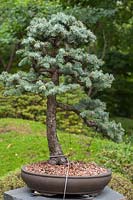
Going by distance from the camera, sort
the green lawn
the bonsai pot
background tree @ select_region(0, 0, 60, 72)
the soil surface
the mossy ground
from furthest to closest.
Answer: background tree @ select_region(0, 0, 60, 72), the green lawn, the mossy ground, the soil surface, the bonsai pot

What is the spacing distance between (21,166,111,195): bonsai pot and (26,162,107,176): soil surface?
0.06 metres

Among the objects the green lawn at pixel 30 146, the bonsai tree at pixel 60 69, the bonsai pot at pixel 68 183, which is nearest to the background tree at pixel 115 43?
the green lawn at pixel 30 146

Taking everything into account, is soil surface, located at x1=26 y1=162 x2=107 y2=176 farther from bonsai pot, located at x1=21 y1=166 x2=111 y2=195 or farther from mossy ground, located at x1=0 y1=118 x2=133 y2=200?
mossy ground, located at x1=0 y1=118 x2=133 y2=200

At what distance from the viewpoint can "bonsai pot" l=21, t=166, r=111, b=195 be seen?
2920 mm

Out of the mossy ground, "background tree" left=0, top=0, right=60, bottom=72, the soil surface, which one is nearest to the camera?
the soil surface

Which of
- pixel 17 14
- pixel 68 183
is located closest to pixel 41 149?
pixel 17 14

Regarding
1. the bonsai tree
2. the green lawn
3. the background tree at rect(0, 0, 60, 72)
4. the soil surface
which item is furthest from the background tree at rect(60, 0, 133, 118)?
the soil surface

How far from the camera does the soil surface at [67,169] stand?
119 inches

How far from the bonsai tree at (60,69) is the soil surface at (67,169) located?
80 mm

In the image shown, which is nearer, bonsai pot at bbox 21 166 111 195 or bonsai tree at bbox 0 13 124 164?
bonsai pot at bbox 21 166 111 195

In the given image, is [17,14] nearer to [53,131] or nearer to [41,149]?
[41,149]

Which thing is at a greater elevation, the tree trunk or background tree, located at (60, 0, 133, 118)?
the tree trunk

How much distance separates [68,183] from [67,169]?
179mm

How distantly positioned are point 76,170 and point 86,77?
0.63 m
